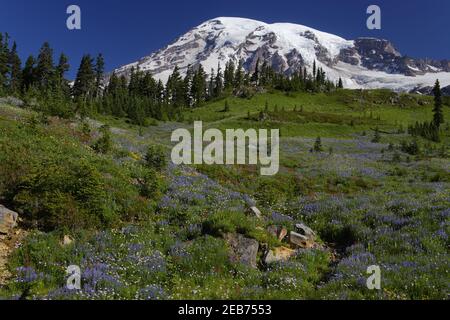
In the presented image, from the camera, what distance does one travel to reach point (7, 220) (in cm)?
1170

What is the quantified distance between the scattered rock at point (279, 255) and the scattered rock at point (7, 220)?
732cm

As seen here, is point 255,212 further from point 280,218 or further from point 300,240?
point 300,240

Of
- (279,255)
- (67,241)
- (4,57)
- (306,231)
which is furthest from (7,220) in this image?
(4,57)

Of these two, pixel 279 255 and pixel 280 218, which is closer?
pixel 279 255

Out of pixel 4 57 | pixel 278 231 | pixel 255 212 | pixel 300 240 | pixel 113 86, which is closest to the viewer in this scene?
pixel 300 240

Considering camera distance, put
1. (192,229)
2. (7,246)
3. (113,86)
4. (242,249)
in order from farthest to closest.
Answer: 1. (113,86)
2. (192,229)
3. (242,249)
4. (7,246)

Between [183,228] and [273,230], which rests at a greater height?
[183,228]

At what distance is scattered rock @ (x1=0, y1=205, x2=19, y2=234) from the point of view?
11.5m

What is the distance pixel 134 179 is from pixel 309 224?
744cm

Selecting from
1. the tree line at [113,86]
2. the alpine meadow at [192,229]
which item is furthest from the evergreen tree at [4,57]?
the alpine meadow at [192,229]

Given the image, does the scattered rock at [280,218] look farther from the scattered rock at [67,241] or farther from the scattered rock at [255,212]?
the scattered rock at [67,241]

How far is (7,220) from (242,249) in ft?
22.2

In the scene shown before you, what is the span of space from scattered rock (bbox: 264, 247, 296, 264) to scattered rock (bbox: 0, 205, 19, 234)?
24.0 ft

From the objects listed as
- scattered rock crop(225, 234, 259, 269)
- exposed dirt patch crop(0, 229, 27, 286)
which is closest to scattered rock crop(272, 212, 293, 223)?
scattered rock crop(225, 234, 259, 269)
